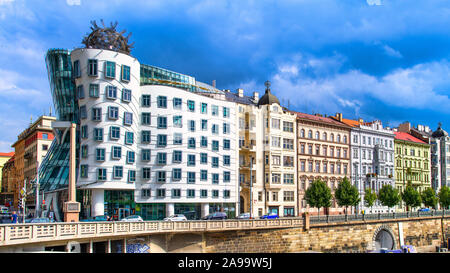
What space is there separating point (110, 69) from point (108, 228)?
30660 millimetres

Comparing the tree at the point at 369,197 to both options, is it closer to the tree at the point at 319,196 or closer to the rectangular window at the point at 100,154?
the tree at the point at 319,196

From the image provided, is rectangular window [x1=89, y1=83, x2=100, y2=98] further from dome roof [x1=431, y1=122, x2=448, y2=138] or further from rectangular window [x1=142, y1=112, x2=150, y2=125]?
dome roof [x1=431, y1=122, x2=448, y2=138]

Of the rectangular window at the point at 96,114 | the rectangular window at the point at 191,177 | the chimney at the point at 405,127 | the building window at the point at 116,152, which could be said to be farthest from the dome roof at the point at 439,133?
the rectangular window at the point at 96,114

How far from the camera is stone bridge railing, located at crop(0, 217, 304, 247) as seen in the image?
26125 millimetres

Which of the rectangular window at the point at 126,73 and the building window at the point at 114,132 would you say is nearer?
the building window at the point at 114,132

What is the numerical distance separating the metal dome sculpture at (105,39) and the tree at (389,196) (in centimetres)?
5347

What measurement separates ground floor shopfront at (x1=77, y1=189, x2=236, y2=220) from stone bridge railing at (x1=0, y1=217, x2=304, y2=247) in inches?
689

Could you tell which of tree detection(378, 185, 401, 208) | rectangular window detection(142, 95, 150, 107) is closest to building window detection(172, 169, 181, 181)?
rectangular window detection(142, 95, 150, 107)

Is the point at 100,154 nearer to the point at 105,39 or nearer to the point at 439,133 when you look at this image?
the point at 105,39

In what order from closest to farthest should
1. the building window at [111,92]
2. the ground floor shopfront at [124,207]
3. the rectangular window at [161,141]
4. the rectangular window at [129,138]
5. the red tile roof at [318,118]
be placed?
the ground floor shopfront at [124,207] → the building window at [111,92] → the rectangular window at [129,138] → the rectangular window at [161,141] → the red tile roof at [318,118]

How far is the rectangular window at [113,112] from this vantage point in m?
61.0

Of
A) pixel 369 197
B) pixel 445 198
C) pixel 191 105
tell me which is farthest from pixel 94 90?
pixel 445 198

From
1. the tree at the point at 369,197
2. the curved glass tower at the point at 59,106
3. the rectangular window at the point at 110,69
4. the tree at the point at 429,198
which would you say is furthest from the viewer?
the tree at the point at 429,198
